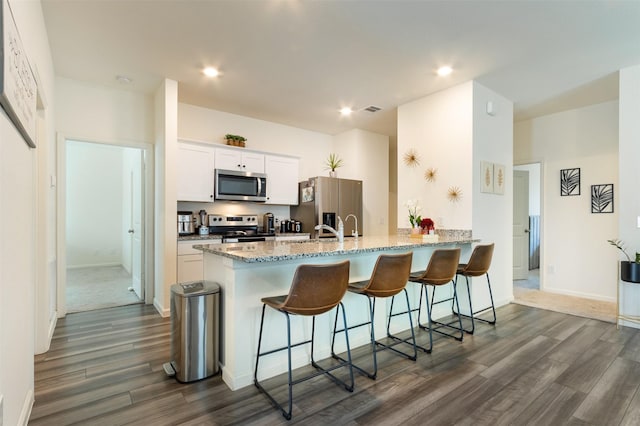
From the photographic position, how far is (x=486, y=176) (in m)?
3.92

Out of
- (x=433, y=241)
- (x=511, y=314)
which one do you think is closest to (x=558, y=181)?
(x=511, y=314)

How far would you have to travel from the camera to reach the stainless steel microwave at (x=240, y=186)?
14.9 ft

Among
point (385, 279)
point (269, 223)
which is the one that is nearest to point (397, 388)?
point (385, 279)

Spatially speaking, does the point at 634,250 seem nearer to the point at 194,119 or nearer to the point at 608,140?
the point at 608,140

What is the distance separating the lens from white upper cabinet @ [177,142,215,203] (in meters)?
4.25

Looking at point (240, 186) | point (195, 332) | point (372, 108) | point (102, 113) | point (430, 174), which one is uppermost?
point (372, 108)

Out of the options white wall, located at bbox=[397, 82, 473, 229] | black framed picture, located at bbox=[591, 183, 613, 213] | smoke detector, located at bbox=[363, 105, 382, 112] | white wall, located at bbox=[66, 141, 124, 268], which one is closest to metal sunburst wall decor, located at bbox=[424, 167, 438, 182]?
white wall, located at bbox=[397, 82, 473, 229]

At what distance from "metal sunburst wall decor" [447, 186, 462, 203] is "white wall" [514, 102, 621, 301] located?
217cm

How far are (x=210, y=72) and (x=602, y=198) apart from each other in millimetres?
5428

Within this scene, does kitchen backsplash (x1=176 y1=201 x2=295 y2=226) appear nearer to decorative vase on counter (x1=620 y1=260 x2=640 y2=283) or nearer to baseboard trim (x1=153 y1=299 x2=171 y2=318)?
baseboard trim (x1=153 y1=299 x2=171 y2=318)

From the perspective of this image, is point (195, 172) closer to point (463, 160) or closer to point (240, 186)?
point (240, 186)

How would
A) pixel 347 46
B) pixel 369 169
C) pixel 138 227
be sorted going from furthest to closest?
pixel 369 169 → pixel 138 227 → pixel 347 46

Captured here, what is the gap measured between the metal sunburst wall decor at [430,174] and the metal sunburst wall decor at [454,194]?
0.27 metres

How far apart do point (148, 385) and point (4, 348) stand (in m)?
1.03
